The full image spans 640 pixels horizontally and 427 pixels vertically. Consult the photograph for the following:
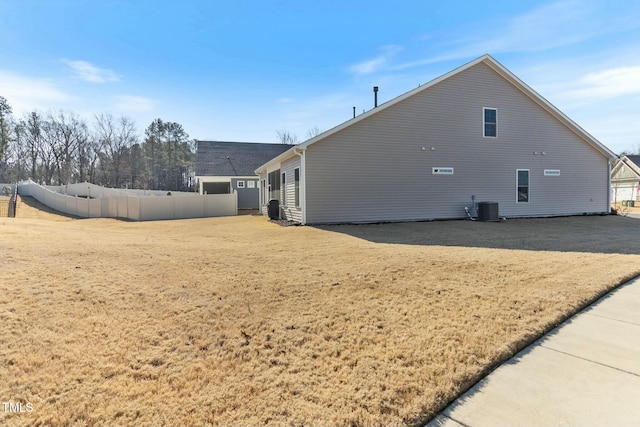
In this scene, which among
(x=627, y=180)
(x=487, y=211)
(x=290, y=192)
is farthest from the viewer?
(x=627, y=180)

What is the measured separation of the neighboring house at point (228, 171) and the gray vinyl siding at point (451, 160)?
1581 cm

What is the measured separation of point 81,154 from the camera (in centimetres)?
4475

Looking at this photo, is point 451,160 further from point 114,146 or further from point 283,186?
point 114,146

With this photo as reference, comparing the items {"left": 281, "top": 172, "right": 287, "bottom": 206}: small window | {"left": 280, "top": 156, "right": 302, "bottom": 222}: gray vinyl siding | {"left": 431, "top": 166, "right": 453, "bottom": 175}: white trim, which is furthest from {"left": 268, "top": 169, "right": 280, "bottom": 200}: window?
{"left": 431, "top": 166, "right": 453, "bottom": 175}: white trim

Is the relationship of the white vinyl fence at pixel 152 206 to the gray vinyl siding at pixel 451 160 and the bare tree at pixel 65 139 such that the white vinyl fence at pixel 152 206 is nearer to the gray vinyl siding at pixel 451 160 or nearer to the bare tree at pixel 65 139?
the gray vinyl siding at pixel 451 160

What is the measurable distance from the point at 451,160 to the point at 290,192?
23.0 feet

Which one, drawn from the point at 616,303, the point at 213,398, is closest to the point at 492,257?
the point at 616,303

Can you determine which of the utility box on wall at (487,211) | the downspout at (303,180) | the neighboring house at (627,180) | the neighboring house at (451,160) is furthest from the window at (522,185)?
the neighboring house at (627,180)

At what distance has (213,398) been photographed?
229 centimetres

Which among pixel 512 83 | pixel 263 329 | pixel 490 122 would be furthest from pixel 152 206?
pixel 512 83

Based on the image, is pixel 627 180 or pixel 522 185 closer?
pixel 522 185

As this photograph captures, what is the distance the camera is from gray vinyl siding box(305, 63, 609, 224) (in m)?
13.2

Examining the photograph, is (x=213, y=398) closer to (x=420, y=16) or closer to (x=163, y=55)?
(x=420, y=16)

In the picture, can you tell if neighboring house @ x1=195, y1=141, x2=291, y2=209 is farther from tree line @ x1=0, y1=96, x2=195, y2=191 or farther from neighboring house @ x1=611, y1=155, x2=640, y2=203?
neighboring house @ x1=611, y1=155, x2=640, y2=203
